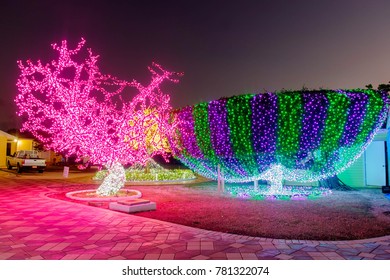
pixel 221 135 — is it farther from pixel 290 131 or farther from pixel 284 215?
pixel 284 215

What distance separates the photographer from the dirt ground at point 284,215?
670 cm

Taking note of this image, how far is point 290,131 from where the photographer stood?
11.0 m

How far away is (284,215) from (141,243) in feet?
13.1

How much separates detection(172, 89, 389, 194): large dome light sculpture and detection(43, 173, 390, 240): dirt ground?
4.34 ft

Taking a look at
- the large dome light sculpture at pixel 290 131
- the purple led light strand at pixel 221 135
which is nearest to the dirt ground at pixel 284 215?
the purple led light strand at pixel 221 135

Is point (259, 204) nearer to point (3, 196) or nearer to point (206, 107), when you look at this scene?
point (206, 107)

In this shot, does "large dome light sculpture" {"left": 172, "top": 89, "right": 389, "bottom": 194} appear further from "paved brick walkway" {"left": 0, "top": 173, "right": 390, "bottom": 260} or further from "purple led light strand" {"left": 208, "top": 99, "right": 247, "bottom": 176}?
"paved brick walkway" {"left": 0, "top": 173, "right": 390, "bottom": 260}

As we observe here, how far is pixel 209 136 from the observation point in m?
13.0

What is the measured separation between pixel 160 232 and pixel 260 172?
6304 millimetres

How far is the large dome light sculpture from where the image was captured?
10.9 m

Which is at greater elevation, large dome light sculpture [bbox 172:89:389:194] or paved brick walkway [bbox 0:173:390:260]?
large dome light sculpture [bbox 172:89:389:194]

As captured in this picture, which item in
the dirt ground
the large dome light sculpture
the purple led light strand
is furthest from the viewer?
the purple led light strand

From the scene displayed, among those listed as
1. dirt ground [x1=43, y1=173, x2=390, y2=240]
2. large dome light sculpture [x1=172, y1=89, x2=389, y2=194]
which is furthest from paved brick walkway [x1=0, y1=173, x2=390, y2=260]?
large dome light sculpture [x1=172, y1=89, x2=389, y2=194]

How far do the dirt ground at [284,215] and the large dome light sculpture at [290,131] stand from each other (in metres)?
1.32
